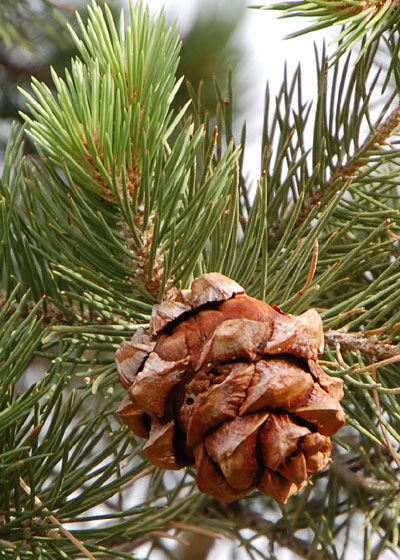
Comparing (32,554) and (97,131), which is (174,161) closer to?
(97,131)

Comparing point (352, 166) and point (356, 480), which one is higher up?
point (352, 166)

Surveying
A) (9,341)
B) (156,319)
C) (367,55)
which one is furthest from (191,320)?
(367,55)

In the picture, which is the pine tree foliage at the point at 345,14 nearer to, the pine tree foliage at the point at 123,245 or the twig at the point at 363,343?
the pine tree foliage at the point at 123,245

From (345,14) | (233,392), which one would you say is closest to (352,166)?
(345,14)

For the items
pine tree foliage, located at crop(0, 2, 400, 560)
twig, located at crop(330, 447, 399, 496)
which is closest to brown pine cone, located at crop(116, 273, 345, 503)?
pine tree foliage, located at crop(0, 2, 400, 560)

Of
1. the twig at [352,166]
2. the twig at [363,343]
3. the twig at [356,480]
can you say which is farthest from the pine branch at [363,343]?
the twig at [356,480]

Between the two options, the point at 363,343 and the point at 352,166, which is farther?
the point at 352,166

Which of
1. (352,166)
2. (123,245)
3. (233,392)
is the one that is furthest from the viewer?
(352,166)

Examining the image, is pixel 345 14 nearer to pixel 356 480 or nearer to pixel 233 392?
pixel 233 392

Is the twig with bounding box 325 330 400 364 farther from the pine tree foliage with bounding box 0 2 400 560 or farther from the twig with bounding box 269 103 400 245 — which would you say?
the twig with bounding box 269 103 400 245
